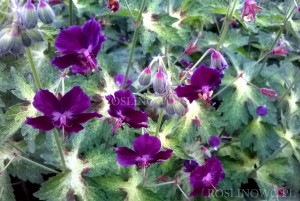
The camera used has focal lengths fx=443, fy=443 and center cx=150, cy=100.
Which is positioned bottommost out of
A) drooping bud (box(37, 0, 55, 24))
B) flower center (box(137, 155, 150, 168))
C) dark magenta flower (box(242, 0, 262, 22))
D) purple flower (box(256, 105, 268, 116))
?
purple flower (box(256, 105, 268, 116))

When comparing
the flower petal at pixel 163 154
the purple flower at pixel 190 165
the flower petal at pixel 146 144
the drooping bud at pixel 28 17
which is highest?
the drooping bud at pixel 28 17

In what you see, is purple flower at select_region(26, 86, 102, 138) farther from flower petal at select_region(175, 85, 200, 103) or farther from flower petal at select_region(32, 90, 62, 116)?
flower petal at select_region(175, 85, 200, 103)

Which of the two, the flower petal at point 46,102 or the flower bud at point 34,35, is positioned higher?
the flower bud at point 34,35

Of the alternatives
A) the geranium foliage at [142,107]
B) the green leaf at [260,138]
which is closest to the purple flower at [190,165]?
the geranium foliage at [142,107]

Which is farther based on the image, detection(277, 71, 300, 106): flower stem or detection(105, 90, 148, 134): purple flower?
detection(277, 71, 300, 106): flower stem

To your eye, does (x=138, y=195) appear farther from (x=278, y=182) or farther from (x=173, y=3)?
(x=173, y=3)

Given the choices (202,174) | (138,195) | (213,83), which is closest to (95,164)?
(138,195)

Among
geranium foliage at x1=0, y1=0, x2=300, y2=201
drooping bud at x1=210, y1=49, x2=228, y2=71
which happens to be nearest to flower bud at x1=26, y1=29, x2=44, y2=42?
geranium foliage at x1=0, y1=0, x2=300, y2=201

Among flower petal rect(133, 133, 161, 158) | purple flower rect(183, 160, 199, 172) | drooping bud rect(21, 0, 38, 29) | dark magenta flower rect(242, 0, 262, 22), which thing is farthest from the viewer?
purple flower rect(183, 160, 199, 172)

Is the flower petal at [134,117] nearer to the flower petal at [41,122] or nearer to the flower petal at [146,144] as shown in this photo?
the flower petal at [146,144]
